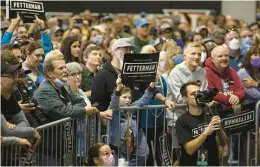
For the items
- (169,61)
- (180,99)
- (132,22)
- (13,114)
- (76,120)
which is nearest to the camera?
(13,114)

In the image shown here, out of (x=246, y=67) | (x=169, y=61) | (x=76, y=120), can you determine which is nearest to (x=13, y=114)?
(x=76, y=120)

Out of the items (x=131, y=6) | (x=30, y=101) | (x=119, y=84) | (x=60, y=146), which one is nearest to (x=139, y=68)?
(x=119, y=84)

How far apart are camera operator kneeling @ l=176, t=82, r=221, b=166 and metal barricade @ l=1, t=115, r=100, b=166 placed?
1036mm

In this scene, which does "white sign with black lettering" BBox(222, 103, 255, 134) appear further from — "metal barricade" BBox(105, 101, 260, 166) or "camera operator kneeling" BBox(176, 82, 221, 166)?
"camera operator kneeling" BBox(176, 82, 221, 166)

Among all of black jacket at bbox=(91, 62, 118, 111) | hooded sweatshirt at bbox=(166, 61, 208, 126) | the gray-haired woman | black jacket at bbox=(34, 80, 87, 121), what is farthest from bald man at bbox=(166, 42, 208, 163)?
black jacket at bbox=(34, 80, 87, 121)

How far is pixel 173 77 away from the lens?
11.0m

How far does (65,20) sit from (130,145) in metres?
12.4

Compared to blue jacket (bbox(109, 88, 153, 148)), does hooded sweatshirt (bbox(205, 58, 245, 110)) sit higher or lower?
higher

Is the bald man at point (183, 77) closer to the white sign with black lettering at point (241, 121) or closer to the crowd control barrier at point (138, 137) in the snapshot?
the crowd control barrier at point (138, 137)

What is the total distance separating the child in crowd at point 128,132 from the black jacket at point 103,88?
180 mm

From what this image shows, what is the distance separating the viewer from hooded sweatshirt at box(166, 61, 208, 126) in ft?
35.1

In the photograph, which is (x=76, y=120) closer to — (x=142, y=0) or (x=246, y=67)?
(x=246, y=67)

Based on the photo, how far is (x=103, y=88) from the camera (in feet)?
33.6

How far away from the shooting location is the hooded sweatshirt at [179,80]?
10.7 m
